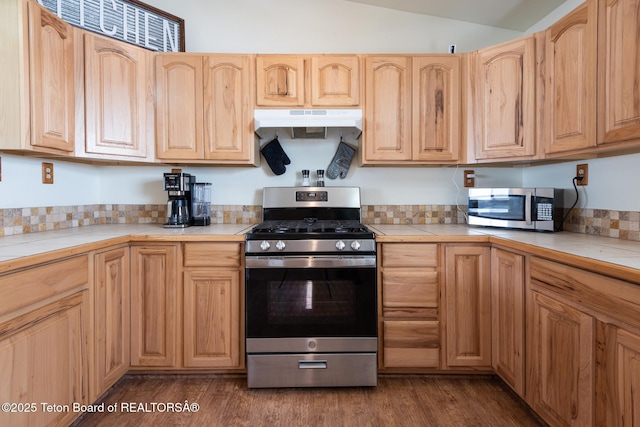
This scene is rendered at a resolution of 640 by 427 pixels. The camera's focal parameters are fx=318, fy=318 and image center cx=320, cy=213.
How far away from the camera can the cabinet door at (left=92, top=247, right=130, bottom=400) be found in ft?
5.23

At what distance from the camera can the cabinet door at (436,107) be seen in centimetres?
213

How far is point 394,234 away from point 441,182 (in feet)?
2.82

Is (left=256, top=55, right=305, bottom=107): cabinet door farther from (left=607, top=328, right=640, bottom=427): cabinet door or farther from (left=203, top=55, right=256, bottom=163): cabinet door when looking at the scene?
(left=607, top=328, right=640, bottom=427): cabinet door

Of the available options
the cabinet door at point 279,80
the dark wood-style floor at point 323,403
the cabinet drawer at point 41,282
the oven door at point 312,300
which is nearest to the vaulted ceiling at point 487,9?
the cabinet door at point 279,80

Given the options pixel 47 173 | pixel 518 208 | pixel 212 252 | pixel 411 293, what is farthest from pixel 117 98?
pixel 518 208

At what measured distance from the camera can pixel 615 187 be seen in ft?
A: 5.62

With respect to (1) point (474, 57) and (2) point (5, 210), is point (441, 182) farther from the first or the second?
(2) point (5, 210)

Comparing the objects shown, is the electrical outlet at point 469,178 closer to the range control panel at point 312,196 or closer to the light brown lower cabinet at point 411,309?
the light brown lower cabinet at point 411,309

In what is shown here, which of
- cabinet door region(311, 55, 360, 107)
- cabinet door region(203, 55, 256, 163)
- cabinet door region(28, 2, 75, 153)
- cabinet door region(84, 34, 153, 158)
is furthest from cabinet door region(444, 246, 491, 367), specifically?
cabinet door region(28, 2, 75, 153)

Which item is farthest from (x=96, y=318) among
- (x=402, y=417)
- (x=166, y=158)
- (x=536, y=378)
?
(x=536, y=378)

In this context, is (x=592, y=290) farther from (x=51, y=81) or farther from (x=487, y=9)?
(x=51, y=81)

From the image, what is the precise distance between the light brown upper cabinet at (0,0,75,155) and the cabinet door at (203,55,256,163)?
780mm

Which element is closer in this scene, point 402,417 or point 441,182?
point 402,417

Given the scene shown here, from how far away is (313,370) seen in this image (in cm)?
182
